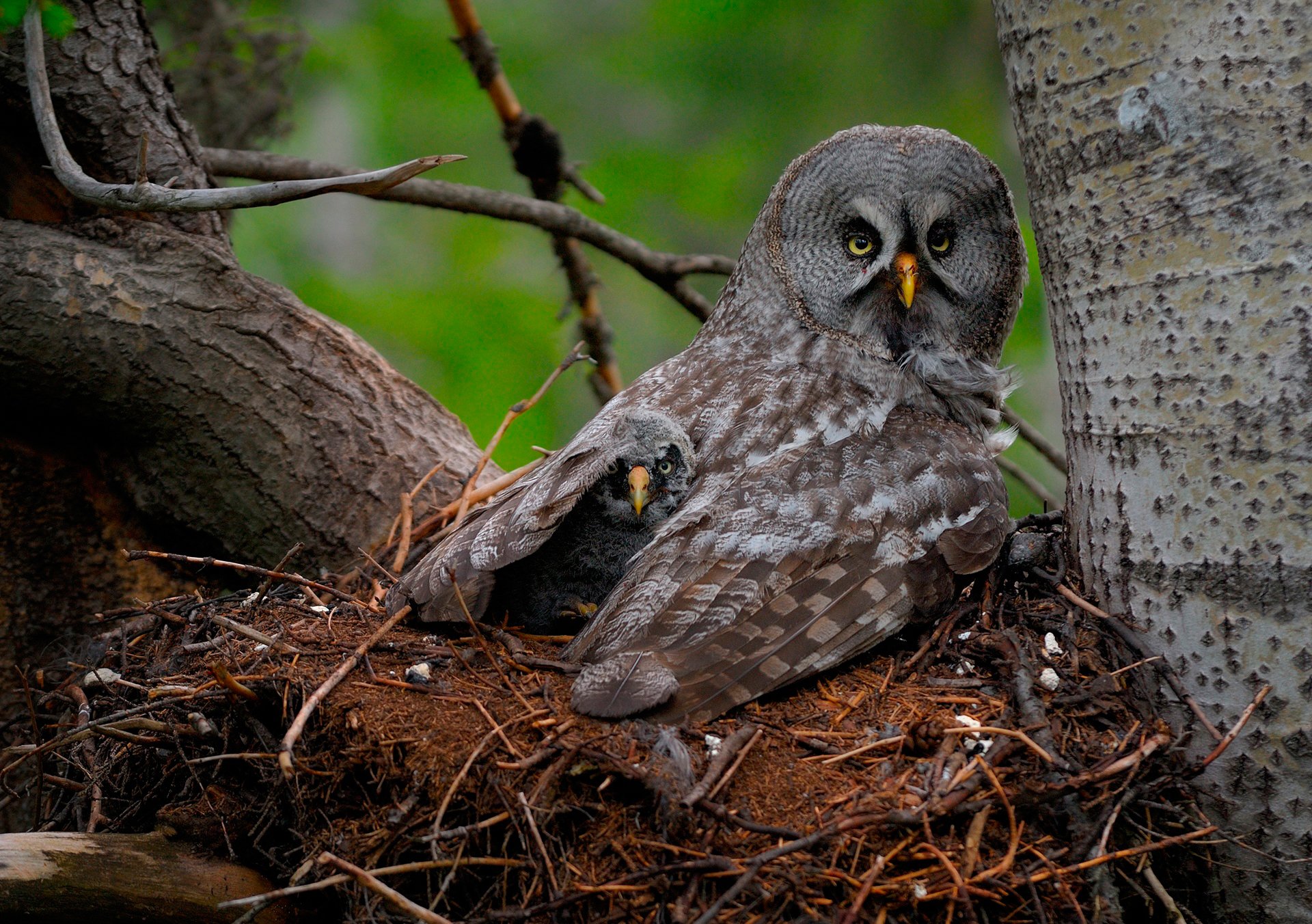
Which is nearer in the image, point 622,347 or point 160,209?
point 160,209

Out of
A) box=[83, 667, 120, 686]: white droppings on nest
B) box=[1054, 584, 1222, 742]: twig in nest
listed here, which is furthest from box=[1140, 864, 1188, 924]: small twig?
box=[83, 667, 120, 686]: white droppings on nest

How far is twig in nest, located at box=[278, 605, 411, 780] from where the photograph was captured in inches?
92.5

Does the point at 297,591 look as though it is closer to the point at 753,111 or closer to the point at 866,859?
the point at 866,859

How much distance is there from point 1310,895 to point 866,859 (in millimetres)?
1104

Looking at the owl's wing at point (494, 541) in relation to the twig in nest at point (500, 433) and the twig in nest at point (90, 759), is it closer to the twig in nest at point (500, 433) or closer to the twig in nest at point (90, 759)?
the twig in nest at point (500, 433)

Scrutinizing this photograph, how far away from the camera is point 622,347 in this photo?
8320 mm

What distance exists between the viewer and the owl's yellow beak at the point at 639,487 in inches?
124

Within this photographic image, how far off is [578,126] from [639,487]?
18.6 feet

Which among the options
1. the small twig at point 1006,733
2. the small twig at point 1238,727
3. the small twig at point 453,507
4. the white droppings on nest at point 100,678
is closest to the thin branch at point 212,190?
the white droppings on nest at point 100,678

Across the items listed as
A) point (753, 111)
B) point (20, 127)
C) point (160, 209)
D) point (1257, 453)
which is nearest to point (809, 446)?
point (1257, 453)

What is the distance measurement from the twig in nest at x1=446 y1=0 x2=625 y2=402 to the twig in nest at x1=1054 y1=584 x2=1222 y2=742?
2745mm

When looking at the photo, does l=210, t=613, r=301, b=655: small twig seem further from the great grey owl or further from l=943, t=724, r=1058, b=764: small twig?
l=943, t=724, r=1058, b=764: small twig

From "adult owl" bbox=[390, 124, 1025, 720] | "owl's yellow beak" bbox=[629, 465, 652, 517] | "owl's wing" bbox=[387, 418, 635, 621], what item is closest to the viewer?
"adult owl" bbox=[390, 124, 1025, 720]

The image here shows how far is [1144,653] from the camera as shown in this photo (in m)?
2.69
